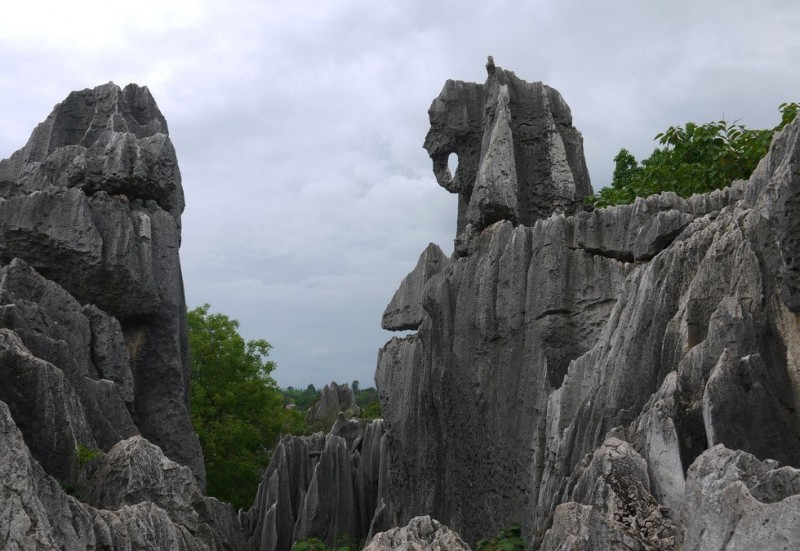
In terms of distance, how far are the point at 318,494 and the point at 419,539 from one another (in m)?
20.8

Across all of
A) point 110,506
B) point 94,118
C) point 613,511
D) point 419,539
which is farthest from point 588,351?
point 94,118

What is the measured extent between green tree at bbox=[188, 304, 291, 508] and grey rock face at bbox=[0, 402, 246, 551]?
2185 cm

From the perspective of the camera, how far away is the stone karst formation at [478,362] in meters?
8.70

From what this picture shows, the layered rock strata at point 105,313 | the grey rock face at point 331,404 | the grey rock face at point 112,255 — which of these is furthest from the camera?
the grey rock face at point 331,404

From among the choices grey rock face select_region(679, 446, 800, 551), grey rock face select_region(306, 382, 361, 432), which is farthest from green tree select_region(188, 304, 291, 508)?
grey rock face select_region(679, 446, 800, 551)

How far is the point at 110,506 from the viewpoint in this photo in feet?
36.5

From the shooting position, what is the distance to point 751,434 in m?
8.79

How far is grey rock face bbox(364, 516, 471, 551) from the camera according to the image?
9164 millimetres

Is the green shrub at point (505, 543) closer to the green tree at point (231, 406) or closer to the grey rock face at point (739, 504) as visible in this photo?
the grey rock face at point (739, 504)

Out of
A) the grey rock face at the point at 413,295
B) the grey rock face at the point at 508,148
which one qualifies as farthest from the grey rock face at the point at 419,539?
the grey rock face at the point at 413,295

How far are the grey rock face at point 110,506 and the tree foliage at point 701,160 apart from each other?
1285 cm

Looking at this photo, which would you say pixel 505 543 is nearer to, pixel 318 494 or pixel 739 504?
pixel 739 504

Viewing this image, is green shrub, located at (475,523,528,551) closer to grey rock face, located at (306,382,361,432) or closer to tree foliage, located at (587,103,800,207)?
tree foliage, located at (587,103,800,207)

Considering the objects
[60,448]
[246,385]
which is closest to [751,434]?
[60,448]
